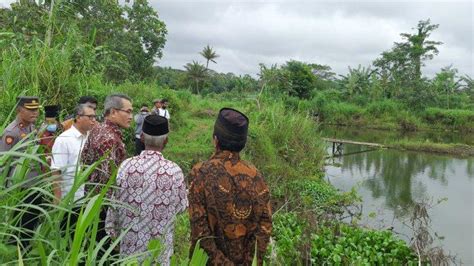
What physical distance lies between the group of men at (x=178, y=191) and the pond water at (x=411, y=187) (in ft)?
14.1

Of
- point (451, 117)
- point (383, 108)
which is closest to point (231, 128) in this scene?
point (383, 108)

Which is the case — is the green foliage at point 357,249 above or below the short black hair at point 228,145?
below

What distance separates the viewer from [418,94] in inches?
1117

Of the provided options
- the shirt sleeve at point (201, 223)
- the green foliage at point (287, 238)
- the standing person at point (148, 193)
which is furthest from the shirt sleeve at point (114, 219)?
the green foliage at point (287, 238)

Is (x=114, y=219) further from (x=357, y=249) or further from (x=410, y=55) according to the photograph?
(x=410, y=55)

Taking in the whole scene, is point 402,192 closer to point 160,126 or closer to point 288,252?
point 288,252

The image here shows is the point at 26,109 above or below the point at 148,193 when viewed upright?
above

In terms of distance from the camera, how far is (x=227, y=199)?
197cm

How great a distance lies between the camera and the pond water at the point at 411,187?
25.4 ft

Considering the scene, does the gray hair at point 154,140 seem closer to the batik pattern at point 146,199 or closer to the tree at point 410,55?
the batik pattern at point 146,199

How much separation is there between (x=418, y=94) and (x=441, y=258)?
2696 cm

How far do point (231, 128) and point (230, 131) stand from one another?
15 millimetres

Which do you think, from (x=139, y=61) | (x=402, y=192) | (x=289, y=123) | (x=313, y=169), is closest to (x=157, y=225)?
(x=313, y=169)

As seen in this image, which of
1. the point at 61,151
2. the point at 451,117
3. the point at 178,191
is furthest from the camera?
the point at 451,117
